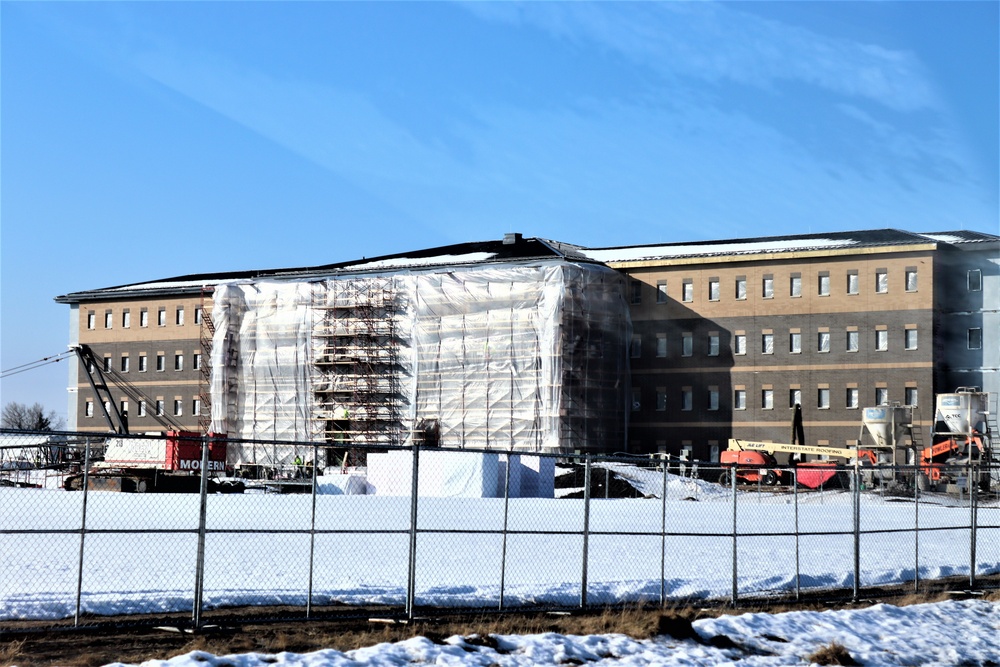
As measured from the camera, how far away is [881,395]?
74.8 metres

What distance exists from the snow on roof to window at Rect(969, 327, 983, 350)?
874 centimetres

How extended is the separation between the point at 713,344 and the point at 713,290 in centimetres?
349

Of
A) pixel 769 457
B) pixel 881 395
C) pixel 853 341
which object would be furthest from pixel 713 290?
pixel 769 457

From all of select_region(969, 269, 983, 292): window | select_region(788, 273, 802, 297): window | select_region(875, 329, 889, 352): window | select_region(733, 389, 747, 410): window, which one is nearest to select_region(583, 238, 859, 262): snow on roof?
select_region(788, 273, 802, 297): window

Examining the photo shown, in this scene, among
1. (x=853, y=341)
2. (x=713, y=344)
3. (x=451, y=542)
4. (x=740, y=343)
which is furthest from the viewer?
(x=713, y=344)

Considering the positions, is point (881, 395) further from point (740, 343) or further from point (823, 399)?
point (740, 343)

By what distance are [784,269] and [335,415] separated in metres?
30.2

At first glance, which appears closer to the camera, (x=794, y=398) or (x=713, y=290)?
(x=794, y=398)

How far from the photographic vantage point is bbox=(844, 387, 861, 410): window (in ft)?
248

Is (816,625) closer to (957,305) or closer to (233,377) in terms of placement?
(957,305)

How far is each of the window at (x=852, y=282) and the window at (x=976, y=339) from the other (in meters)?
7.28

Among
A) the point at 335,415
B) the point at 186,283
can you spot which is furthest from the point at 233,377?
the point at 186,283

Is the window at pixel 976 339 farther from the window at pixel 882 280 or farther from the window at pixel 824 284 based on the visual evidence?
the window at pixel 824 284

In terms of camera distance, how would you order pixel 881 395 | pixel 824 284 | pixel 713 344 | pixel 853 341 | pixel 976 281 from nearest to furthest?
Answer: pixel 881 395 < pixel 976 281 < pixel 853 341 < pixel 824 284 < pixel 713 344
